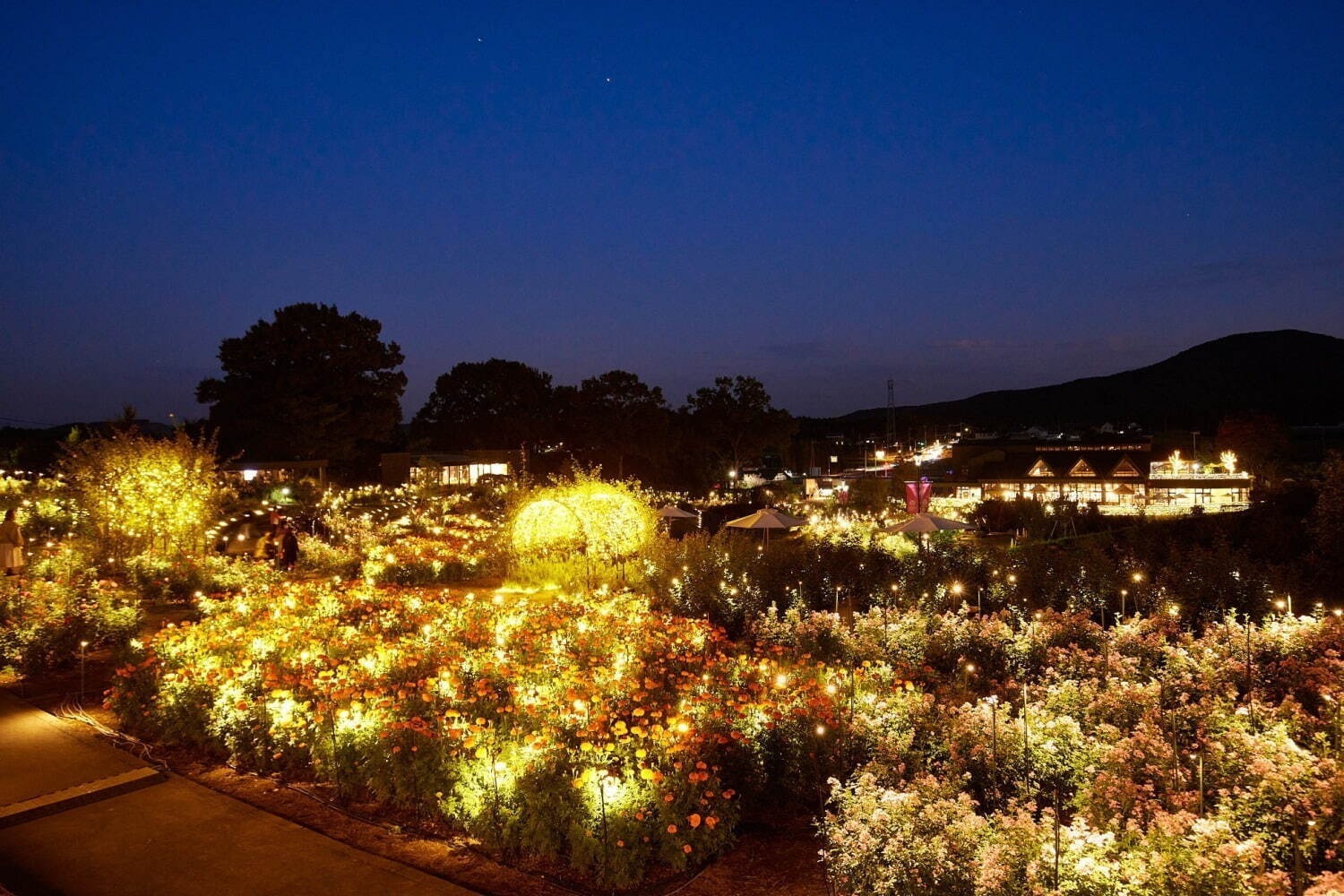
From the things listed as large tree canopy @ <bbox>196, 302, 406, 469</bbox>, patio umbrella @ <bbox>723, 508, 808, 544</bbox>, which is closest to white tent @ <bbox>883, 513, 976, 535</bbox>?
patio umbrella @ <bbox>723, 508, 808, 544</bbox>

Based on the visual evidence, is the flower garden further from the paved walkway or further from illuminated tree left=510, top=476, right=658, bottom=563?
illuminated tree left=510, top=476, right=658, bottom=563

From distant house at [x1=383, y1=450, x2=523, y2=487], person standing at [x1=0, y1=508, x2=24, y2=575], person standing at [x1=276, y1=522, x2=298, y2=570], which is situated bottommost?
person standing at [x1=276, y1=522, x2=298, y2=570]

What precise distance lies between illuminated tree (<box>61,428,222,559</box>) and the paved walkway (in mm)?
7431

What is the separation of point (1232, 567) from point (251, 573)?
1196 cm

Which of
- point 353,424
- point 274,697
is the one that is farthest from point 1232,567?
point 353,424

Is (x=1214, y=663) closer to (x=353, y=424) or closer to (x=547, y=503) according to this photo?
(x=547, y=503)

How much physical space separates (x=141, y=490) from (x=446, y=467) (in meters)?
25.4

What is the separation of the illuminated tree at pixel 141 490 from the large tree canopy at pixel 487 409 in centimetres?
3472

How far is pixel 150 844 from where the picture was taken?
421 cm

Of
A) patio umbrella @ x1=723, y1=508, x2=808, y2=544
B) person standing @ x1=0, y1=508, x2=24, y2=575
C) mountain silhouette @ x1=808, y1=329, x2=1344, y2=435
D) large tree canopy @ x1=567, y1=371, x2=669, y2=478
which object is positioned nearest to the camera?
person standing @ x1=0, y1=508, x2=24, y2=575

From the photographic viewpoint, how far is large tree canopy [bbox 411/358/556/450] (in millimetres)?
47969

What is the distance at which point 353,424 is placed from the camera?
112ft

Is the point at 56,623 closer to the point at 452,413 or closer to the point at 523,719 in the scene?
the point at 523,719

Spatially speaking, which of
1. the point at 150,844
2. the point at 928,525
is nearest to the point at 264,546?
the point at 150,844
